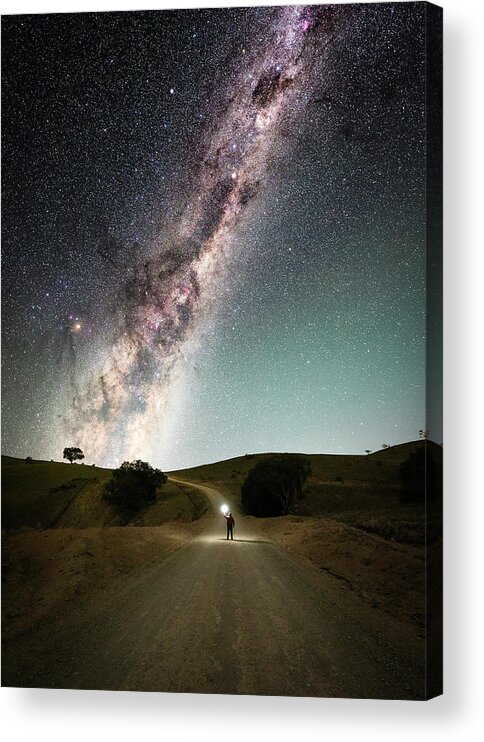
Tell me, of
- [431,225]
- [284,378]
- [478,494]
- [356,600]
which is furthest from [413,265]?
[356,600]

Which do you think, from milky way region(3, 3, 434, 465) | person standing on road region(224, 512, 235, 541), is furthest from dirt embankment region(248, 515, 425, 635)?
milky way region(3, 3, 434, 465)

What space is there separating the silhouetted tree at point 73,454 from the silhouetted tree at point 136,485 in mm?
404

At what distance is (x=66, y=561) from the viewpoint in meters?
6.81

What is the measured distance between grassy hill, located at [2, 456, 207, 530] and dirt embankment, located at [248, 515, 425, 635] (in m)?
0.97

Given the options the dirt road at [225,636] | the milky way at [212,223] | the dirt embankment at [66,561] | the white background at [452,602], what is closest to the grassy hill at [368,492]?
the milky way at [212,223]

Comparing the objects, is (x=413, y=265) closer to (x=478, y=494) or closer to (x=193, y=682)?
(x=478, y=494)

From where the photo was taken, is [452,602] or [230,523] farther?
[230,523]

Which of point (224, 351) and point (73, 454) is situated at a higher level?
point (224, 351)

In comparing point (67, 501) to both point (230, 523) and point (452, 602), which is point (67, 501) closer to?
point (230, 523)

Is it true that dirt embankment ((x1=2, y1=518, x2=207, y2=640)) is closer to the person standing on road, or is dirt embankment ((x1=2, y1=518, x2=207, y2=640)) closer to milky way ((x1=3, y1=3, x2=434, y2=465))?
the person standing on road

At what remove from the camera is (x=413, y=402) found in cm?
640

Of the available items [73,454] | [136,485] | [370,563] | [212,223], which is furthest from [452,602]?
[212,223]

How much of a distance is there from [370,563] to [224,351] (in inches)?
83.9

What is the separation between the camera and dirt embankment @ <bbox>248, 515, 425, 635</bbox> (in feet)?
20.7
